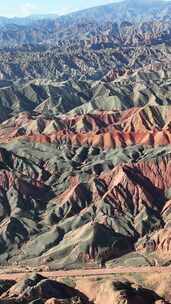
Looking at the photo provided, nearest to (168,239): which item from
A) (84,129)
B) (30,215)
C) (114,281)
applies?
(114,281)

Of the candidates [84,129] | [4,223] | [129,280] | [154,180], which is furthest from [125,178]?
[84,129]

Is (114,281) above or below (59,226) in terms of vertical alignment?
above

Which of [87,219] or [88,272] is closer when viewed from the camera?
[88,272]

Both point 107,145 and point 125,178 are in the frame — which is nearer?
point 125,178

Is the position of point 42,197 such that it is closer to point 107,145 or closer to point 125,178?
point 125,178

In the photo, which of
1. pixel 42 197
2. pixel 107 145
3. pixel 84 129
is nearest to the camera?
pixel 42 197

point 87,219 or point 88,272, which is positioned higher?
point 88,272

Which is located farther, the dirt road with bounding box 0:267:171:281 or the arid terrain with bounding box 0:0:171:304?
the dirt road with bounding box 0:267:171:281

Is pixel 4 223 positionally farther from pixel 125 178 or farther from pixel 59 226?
pixel 125 178

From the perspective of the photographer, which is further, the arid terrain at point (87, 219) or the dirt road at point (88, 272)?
the dirt road at point (88, 272)

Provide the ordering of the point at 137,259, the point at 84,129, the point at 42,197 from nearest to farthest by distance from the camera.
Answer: the point at 137,259
the point at 42,197
the point at 84,129
